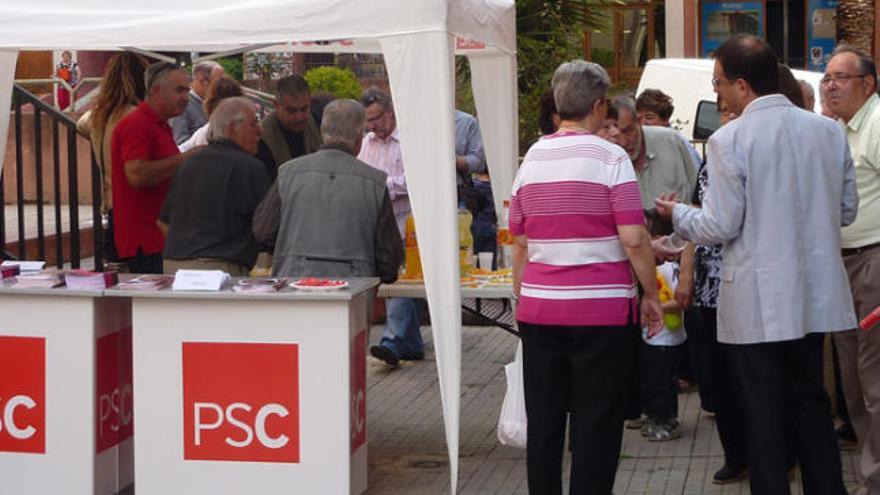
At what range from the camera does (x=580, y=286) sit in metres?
6.37

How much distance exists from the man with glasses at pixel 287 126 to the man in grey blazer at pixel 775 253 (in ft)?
14.3

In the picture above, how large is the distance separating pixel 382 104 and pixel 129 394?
370 cm

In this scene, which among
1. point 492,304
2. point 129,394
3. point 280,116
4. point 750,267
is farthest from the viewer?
point 492,304

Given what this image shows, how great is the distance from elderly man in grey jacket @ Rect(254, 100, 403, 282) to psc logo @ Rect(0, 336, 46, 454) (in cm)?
127

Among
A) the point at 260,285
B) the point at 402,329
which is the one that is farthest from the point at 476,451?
the point at 402,329

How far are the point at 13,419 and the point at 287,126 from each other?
3400mm

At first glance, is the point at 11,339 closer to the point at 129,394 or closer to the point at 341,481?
the point at 129,394

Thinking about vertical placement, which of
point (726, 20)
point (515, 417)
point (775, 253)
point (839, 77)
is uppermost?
point (726, 20)

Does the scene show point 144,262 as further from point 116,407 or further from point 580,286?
point 580,286

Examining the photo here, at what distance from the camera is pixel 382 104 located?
429 inches

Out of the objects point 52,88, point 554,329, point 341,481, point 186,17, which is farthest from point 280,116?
point 52,88

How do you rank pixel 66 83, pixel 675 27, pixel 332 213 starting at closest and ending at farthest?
pixel 332 213
pixel 66 83
pixel 675 27

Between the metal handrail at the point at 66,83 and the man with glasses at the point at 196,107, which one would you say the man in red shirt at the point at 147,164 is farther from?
the metal handrail at the point at 66,83

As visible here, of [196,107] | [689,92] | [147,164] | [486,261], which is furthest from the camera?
[689,92]
